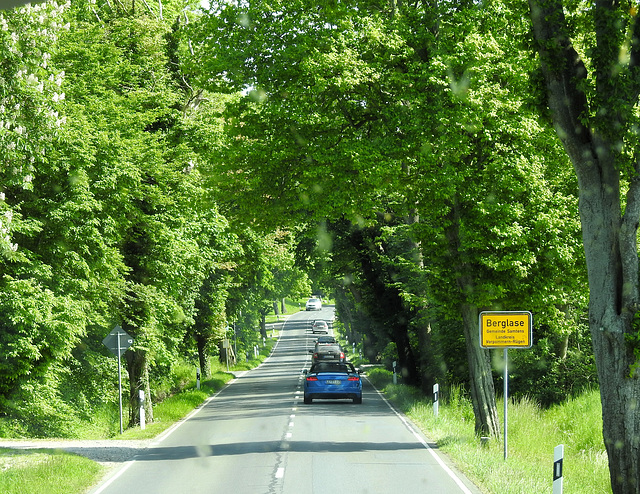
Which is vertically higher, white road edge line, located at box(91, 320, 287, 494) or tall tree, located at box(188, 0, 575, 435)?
tall tree, located at box(188, 0, 575, 435)

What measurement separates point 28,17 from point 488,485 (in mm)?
11256

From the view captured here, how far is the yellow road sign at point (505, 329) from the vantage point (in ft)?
51.2

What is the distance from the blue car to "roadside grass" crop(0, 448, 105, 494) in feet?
46.1

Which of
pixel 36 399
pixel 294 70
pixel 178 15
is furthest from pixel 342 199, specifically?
pixel 178 15

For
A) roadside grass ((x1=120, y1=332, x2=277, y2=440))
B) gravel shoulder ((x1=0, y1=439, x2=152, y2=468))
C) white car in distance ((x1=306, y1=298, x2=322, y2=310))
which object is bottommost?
roadside grass ((x1=120, y1=332, x2=277, y2=440))

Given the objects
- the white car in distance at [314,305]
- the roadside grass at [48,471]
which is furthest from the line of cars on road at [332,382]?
the white car in distance at [314,305]

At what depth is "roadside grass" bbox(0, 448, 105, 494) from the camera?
1239 centimetres

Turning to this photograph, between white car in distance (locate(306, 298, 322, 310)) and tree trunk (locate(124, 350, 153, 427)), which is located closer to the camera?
tree trunk (locate(124, 350, 153, 427))

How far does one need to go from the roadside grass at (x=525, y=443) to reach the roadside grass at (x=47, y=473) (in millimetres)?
6042

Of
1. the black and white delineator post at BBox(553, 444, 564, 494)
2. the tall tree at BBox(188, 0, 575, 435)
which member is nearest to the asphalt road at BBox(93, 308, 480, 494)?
the black and white delineator post at BBox(553, 444, 564, 494)

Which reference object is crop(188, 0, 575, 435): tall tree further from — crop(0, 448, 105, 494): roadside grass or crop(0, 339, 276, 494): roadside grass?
crop(0, 448, 105, 494): roadside grass

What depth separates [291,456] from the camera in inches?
653

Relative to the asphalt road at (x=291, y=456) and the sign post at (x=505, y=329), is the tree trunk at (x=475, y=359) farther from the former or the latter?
the sign post at (x=505, y=329)

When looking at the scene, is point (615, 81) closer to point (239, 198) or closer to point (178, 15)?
point (239, 198)
